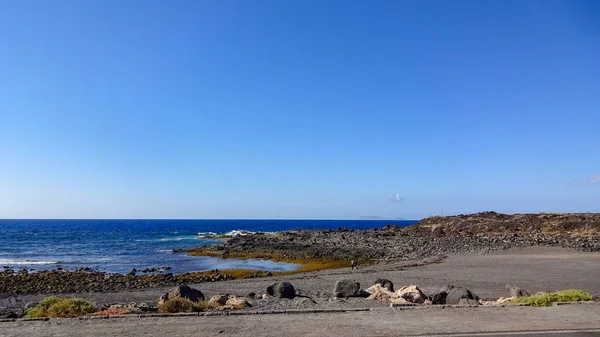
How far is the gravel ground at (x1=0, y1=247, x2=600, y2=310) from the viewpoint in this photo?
69.5ft

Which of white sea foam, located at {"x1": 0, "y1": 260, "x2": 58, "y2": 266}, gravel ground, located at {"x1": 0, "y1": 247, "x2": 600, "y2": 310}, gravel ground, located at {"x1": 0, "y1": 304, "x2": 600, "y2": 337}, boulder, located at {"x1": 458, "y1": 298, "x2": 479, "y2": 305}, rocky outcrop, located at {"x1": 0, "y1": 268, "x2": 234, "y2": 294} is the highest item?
gravel ground, located at {"x1": 0, "y1": 304, "x2": 600, "y2": 337}

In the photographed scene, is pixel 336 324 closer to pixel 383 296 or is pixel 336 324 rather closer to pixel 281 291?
pixel 383 296

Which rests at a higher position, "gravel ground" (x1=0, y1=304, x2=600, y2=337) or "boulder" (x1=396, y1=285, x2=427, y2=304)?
"gravel ground" (x1=0, y1=304, x2=600, y2=337)

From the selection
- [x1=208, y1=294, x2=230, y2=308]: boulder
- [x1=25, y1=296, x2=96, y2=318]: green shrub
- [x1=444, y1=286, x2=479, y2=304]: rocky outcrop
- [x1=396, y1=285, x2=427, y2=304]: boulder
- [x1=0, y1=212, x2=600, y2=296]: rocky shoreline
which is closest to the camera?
[x1=25, y1=296, x2=96, y2=318]: green shrub

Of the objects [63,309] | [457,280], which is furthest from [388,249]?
[63,309]

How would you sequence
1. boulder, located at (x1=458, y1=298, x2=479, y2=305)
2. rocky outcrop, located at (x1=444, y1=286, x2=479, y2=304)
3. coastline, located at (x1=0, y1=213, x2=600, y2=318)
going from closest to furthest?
boulder, located at (x1=458, y1=298, x2=479, y2=305) → rocky outcrop, located at (x1=444, y1=286, x2=479, y2=304) → coastline, located at (x1=0, y1=213, x2=600, y2=318)

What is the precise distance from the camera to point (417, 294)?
53.9 feet

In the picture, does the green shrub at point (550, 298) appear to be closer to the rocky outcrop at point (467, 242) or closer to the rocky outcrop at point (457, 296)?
the rocky outcrop at point (457, 296)

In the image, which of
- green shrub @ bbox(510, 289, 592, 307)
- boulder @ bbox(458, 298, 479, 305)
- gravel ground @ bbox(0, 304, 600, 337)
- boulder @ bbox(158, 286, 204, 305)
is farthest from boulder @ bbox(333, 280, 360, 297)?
green shrub @ bbox(510, 289, 592, 307)

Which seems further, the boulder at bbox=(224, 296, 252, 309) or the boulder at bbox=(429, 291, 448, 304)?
the boulder at bbox=(429, 291, 448, 304)

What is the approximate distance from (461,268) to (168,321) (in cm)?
2418

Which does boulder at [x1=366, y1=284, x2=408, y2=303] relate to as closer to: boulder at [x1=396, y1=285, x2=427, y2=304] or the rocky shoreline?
boulder at [x1=396, y1=285, x2=427, y2=304]

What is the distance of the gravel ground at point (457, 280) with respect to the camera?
834 inches

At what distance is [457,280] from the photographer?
25.2 meters
